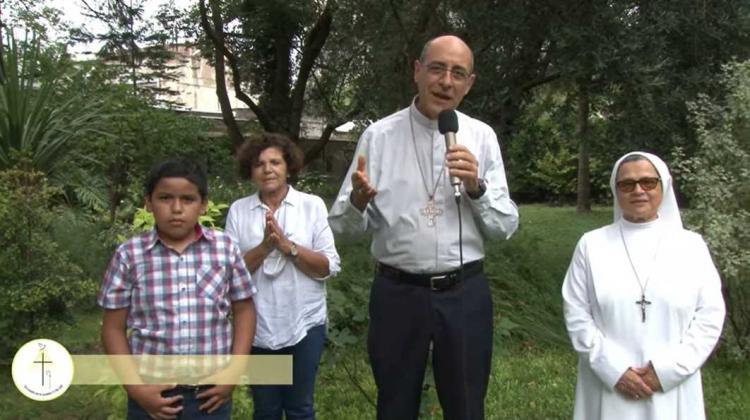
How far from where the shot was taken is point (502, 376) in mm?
6230

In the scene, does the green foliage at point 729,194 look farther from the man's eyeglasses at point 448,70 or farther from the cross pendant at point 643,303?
the man's eyeglasses at point 448,70

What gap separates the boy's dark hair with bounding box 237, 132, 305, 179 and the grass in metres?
1.55

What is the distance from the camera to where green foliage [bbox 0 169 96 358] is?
4926 mm

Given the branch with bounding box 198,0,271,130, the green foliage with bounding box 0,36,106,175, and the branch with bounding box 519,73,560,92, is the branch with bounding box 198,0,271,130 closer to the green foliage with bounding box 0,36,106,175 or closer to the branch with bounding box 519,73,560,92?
the branch with bounding box 519,73,560,92

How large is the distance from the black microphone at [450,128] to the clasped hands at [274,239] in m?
0.84

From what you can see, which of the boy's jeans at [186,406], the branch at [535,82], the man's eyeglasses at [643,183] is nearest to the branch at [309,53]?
the branch at [535,82]

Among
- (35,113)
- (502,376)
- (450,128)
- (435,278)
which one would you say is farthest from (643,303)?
(35,113)

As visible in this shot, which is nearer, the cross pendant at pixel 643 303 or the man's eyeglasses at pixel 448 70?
the man's eyeglasses at pixel 448 70

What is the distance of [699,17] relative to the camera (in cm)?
766

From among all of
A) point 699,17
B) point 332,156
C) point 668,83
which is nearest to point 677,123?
point 668,83

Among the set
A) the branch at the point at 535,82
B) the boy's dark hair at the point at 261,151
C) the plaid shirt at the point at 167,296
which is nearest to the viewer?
the plaid shirt at the point at 167,296

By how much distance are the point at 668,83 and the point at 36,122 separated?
608cm

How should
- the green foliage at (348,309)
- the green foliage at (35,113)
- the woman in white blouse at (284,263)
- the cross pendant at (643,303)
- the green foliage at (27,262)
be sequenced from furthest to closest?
the green foliage at (35,113) < the green foliage at (27,262) < the green foliage at (348,309) < the woman in white blouse at (284,263) < the cross pendant at (643,303)

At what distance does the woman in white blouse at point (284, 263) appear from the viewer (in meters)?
3.43
